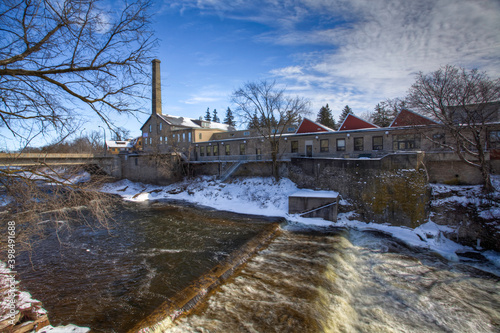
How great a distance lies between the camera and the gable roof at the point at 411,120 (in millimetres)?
19803

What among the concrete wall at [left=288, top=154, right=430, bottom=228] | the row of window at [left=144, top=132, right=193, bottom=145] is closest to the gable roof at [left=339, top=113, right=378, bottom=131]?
the concrete wall at [left=288, top=154, right=430, bottom=228]

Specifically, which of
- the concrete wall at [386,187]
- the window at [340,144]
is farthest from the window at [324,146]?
the concrete wall at [386,187]

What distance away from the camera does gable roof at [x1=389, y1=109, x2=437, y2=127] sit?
19.8 meters

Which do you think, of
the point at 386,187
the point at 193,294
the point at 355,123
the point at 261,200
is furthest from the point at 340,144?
the point at 193,294

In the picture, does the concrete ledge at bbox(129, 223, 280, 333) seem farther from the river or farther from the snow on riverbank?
the snow on riverbank

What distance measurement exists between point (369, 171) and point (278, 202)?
7.97 metres

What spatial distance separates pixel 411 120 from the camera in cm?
2055

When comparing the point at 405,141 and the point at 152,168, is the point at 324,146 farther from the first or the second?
the point at 152,168

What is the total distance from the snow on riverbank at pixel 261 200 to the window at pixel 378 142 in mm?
7175

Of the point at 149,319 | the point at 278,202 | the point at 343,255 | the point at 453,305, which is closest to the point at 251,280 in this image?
the point at 149,319

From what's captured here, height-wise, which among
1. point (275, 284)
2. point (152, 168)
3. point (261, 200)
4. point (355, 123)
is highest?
point (355, 123)

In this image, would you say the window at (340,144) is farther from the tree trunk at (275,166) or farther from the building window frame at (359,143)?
the tree trunk at (275,166)

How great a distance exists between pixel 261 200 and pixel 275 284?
14.2 m

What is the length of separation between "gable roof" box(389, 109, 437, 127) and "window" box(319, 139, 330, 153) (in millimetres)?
7037
